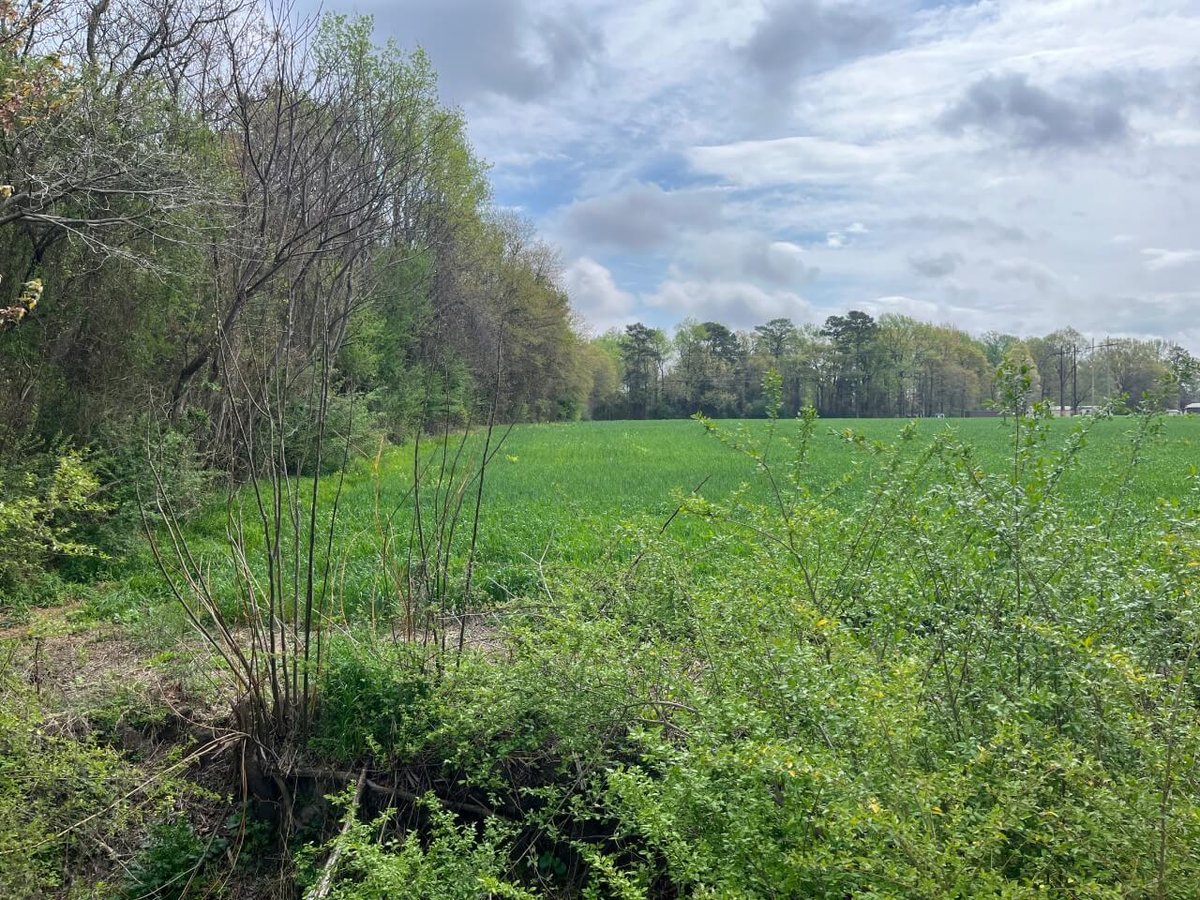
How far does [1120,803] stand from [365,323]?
648 inches

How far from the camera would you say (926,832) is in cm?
172

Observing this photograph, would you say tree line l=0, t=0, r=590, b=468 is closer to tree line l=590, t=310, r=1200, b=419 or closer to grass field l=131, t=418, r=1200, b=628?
grass field l=131, t=418, r=1200, b=628

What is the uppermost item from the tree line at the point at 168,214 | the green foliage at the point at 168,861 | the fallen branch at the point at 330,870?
the tree line at the point at 168,214

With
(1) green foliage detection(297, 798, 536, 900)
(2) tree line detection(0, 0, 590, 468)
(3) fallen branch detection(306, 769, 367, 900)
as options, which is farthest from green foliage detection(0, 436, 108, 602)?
(1) green foliage detection(297, 798, 536, 900)

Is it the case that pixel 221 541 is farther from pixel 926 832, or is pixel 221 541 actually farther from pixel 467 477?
pixel 926 832

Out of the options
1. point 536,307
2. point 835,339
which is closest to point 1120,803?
point 536,307

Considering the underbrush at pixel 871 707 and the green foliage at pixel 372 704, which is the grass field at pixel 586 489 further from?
the green foliage at pixel 372 704

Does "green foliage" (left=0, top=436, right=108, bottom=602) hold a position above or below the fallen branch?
above

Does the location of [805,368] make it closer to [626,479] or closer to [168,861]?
[626,479]

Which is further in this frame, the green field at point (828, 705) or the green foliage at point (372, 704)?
the green foliage at point (372, 704)

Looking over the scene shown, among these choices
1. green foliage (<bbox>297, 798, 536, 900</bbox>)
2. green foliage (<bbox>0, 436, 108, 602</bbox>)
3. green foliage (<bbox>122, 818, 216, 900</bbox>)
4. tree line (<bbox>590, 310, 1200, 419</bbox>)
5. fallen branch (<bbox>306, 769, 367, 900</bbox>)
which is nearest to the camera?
green foliage (<bbox>297, 798, 536, 900</bbox>)

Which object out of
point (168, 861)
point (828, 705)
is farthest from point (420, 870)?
point (168, 861)

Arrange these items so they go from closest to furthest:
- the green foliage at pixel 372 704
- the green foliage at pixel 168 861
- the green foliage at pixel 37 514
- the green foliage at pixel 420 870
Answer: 1. the green foliage at pixel 420 870
2. the green foliage at pixel 168 861
3. the green foliage at pixel 372 704
4. the green foliage at pixel 37 514

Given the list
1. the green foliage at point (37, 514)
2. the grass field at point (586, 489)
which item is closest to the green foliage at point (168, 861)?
the grass field at point (586, 489)
